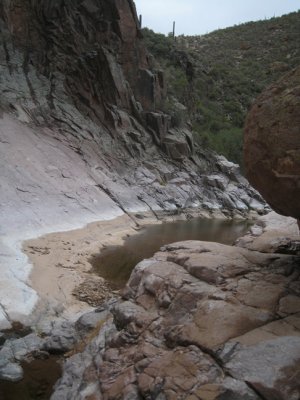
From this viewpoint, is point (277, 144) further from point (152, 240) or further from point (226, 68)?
point (226, 68)

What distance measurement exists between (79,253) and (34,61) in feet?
57.4

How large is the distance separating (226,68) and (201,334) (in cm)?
5755

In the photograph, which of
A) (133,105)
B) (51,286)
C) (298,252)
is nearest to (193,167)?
(133,105)

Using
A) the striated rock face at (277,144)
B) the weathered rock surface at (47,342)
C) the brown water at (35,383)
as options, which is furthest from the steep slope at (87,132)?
the striated rock face at (277,144)

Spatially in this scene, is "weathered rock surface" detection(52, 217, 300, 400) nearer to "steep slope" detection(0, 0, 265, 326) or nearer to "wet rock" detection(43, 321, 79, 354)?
"wet rock" detection(43, 321, 79, 354)

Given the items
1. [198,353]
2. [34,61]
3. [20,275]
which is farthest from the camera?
[34,61]

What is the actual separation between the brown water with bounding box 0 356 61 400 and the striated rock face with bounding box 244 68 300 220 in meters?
4.82

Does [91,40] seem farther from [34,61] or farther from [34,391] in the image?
[34,391]

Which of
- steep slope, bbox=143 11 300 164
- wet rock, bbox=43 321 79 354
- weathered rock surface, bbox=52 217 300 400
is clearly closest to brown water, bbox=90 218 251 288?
wet rock, bbox=43 321 79 354

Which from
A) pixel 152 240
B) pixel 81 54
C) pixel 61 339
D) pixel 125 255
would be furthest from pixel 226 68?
pixel 61 339

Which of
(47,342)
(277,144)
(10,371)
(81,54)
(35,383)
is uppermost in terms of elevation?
(81,54)

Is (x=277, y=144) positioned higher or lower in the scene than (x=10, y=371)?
higher

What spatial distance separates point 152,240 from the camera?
18.6m

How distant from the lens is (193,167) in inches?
1284
